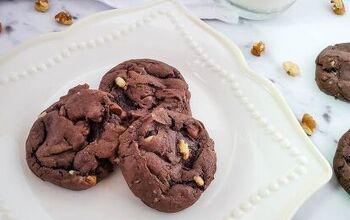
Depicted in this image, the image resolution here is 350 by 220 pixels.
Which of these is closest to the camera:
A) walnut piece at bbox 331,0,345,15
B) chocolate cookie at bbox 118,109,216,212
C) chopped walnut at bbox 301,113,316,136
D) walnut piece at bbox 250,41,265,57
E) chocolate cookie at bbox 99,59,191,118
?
chocolate cookie at bbox 118,109,216,212

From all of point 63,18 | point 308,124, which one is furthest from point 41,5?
point 308,124

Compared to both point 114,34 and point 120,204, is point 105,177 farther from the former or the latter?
point 114,34

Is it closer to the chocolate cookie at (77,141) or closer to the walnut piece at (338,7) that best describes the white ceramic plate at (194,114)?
the chocolate cookie at (77,141)

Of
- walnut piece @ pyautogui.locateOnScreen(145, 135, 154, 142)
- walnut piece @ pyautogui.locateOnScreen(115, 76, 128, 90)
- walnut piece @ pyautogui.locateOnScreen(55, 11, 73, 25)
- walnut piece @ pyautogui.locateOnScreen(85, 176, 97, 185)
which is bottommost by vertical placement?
walnut piece @ pyautogui.locateOnScreen(85, 176, 97, 185)

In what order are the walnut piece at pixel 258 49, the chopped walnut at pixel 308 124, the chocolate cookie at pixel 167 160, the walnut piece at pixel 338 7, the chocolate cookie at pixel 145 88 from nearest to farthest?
1. the chocolate cookie at pixel 167 160
2. the chocolate cookie at pixel 145 88
3. the chopped walnut at pixel 308 124
4. the walnut piece at pixel 258 49
5. the walnut piece at pixel 338 7

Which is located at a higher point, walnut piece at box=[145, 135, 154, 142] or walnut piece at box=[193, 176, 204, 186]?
walnut piece at box=[145, 135, 154, 142]

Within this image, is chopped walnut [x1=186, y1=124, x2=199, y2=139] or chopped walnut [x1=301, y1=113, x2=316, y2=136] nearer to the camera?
chopped walnut [x1=186, y1=124, x2=199, y2=139]

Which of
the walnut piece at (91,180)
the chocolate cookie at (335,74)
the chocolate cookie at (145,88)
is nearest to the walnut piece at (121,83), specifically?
the chocolate cookie at (145,88)

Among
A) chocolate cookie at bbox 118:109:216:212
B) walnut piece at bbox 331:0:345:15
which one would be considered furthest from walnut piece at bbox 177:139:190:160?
walnut piece at bbox 331:0:345:15

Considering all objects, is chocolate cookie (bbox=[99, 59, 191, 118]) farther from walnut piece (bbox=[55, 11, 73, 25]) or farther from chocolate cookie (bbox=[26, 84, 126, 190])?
walnut piece (bbox=[55, 11, 73, 25])
